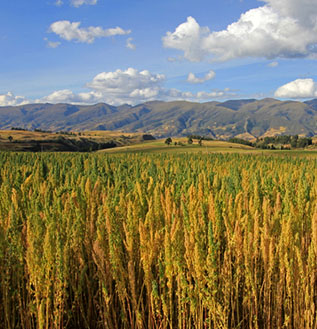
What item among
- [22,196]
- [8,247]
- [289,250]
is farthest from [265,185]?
[8,247]

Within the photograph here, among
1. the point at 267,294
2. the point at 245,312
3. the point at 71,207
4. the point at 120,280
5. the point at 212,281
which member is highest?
the point at 71,207

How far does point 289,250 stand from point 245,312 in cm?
81

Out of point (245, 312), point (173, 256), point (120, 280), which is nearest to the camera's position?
point (173, 256)

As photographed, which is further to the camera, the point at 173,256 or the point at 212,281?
the point at 173,256

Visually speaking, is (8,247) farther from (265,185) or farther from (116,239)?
(265,185)

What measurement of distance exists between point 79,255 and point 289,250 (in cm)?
231

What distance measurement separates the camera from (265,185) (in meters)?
8.51

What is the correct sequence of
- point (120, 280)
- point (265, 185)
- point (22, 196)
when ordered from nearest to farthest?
point (120, 280) < point (22, 196) < point (265, 185)

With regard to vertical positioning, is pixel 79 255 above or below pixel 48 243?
below

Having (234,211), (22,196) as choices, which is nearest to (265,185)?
(234,211)

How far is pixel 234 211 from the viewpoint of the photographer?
451 centimetres

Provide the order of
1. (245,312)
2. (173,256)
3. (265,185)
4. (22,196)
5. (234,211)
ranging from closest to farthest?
(173,256), (245,312), (234,211), (22,196), (265,185)

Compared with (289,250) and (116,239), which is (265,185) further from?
(116,239)

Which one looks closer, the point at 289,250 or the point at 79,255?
the point at 289,250
